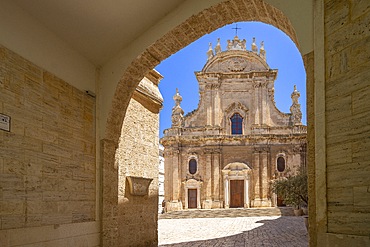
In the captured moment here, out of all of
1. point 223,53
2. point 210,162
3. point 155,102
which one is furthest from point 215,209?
point 155,102

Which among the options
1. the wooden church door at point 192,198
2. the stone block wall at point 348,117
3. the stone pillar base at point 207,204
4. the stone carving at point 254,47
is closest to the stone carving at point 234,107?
the stone carving at point 254,47

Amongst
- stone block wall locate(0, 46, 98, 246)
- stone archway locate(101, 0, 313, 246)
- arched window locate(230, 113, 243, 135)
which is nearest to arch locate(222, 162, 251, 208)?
arched window locate(230, 113, 243, 135)

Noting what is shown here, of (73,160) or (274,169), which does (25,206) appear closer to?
(73,160)

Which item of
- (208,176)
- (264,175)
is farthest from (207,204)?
(264,175)

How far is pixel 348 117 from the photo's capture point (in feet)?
9.68

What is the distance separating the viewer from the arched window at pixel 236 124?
31.8m

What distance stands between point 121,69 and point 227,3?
2.09 m

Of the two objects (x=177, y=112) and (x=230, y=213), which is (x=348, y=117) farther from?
(x=177, y=112)

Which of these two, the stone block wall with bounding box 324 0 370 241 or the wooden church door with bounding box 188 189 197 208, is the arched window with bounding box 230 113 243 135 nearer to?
the wooden church door with bounding box 188 189 197 208

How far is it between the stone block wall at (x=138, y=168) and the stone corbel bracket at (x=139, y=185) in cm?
8

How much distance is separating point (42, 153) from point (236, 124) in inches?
1092

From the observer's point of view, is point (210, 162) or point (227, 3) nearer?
point (227, 3)

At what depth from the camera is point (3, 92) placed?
4.16 metres

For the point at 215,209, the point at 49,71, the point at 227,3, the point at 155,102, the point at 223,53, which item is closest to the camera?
the point at 227,3
